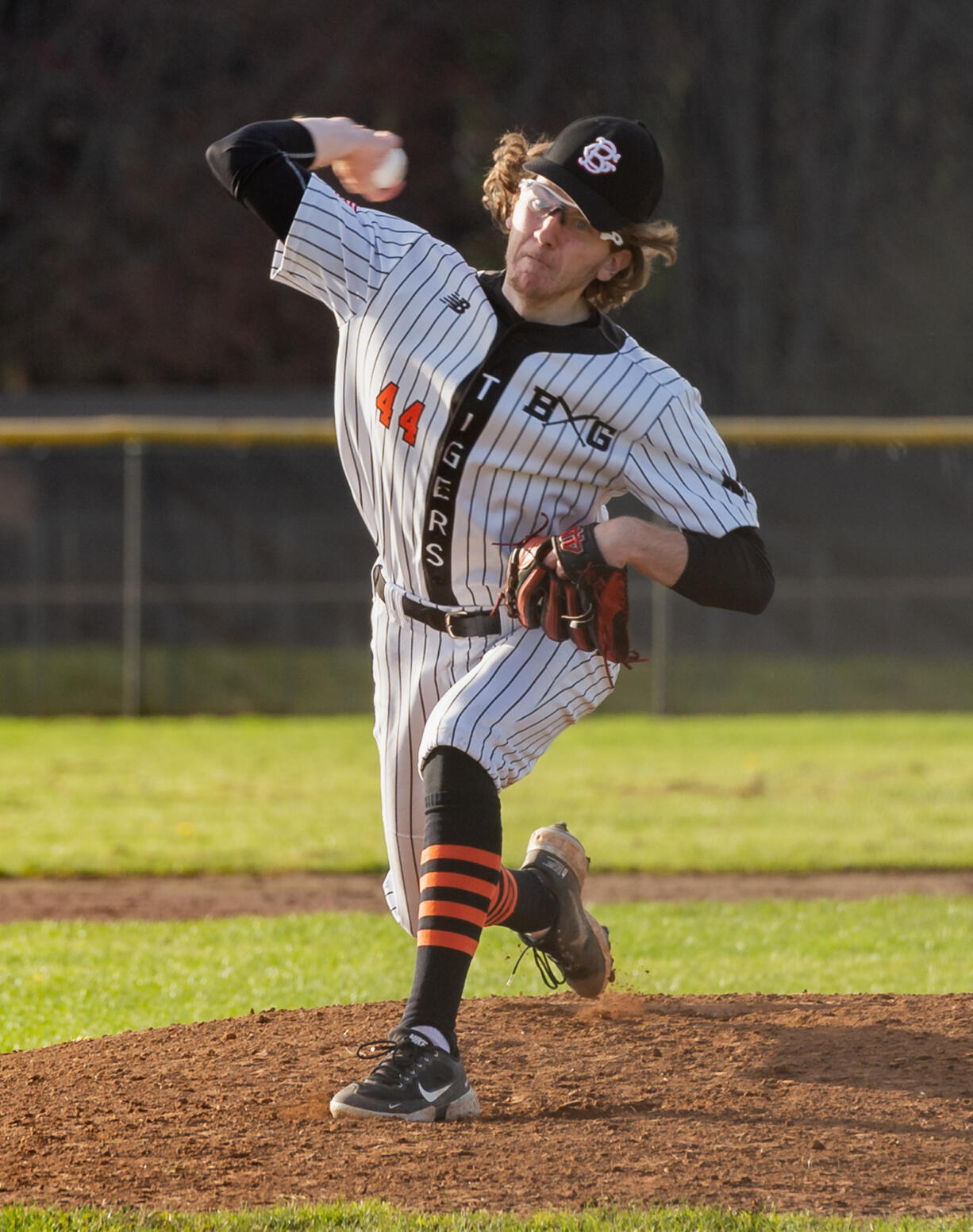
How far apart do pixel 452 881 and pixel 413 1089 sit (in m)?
0.42

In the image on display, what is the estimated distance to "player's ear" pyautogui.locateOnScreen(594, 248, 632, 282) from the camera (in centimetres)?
393

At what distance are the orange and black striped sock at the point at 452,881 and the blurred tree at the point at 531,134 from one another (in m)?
19.8

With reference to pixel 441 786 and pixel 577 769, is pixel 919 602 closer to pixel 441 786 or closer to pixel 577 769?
pixel 577 769

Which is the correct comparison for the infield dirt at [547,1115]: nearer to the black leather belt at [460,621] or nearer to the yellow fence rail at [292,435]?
the black leather belt at [460,621]

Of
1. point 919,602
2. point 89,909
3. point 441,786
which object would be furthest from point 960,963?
point 919,602

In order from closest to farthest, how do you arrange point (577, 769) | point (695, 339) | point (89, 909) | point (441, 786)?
point (441, 786) → point (89, 909) → point (577, 769) → point (695, 339)

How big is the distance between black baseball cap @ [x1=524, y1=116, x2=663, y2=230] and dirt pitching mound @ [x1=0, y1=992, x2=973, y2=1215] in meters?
1.86

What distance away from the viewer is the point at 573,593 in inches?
141

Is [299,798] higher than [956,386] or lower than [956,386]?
lower

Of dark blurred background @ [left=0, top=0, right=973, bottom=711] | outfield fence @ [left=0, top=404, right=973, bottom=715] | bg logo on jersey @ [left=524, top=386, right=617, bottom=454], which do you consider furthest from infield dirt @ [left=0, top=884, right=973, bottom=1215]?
dark blurred background @ [left=0, top=0, right=973, bottom=711]

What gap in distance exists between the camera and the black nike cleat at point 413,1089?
3438 mm

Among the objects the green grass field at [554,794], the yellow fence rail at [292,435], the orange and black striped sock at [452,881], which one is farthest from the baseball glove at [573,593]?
the yellow fence rail at [292,435]

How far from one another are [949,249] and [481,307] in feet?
75.5

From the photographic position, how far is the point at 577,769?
1099 cm
